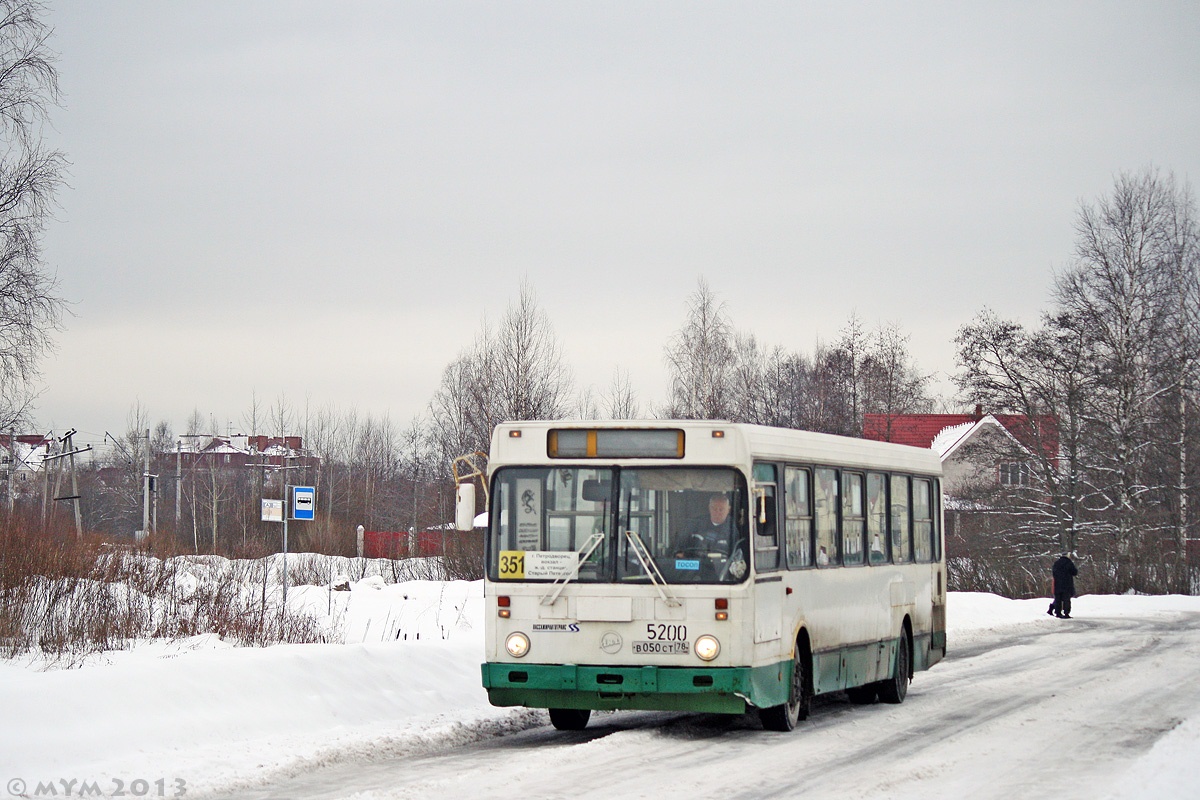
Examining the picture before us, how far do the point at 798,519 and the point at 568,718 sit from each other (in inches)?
112

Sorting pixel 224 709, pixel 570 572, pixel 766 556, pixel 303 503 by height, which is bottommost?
pixel 224 709

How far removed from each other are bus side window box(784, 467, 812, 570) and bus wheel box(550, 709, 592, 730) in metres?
2.39

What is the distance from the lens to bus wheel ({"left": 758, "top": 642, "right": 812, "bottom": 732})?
39.8ft

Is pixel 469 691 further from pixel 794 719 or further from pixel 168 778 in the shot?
pixel 168 778

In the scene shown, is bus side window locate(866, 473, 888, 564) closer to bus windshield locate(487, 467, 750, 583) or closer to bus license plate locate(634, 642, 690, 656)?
bus windshield locate(487, 467, 750, 583)

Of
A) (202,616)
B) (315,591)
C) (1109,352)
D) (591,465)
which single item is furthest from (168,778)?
(1109,352)

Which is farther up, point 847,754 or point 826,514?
point 826,514

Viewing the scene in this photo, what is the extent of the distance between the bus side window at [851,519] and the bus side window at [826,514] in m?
0.20

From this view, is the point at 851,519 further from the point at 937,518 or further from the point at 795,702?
the point at 937,518

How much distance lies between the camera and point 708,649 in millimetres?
11133

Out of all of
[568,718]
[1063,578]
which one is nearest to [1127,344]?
[1063,578]

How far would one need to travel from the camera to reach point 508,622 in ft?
37.9

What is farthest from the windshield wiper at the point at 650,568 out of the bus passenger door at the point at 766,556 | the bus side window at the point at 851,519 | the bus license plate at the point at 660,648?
the bus side window at the point at 851,519

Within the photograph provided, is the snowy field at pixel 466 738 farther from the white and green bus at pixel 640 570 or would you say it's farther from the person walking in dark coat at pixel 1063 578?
the person walking in dark coat at pixel 1063 578
